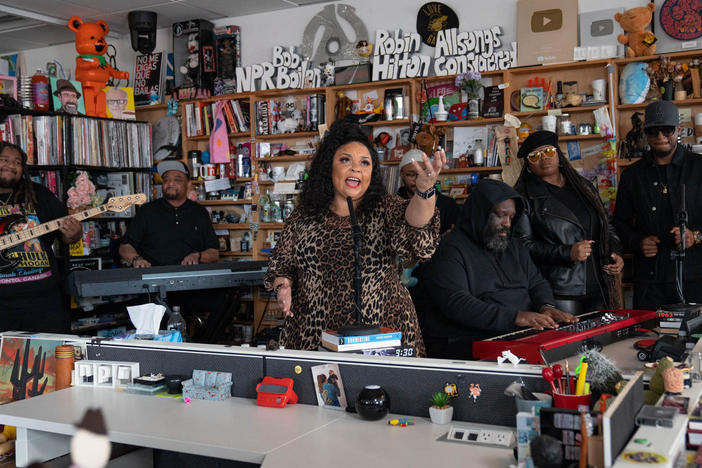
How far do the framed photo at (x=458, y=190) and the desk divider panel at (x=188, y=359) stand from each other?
12.0ft

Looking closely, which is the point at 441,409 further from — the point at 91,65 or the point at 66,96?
the point at 91,65

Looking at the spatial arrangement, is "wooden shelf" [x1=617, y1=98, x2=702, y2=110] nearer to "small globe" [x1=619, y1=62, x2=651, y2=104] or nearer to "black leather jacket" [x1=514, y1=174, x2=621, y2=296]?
"small globe" [x1=619, y1=62, x2=651, y2=104]

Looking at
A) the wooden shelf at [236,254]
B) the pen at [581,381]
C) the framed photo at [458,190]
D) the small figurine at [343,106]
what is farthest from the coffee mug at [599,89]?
the pen at [581,381]

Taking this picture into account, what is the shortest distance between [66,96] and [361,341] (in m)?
4.64

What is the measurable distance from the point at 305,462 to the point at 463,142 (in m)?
4.45

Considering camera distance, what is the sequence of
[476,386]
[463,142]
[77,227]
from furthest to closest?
1. [463,142]
2. [77,227]
3. [476,386]

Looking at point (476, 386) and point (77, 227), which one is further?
point (77, 227)

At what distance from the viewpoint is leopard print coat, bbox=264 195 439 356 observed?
2668 millimetres

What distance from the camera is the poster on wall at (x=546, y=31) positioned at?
5340 mm

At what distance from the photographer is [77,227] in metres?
4.42

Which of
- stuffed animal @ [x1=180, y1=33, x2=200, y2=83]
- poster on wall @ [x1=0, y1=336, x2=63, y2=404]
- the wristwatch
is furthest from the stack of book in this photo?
stuffed animal @ [x1=180, y1=33, x2=200, y2=83]

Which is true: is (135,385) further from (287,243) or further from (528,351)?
(528,351)

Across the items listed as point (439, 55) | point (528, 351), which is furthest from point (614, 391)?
point (439, 55)

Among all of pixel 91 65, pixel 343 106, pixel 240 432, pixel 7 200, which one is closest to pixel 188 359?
pixel 240 432
